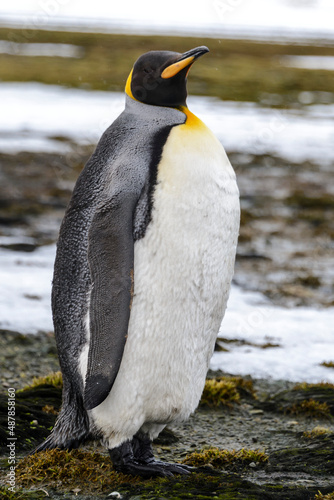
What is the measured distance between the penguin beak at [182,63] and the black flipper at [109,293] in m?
0.65

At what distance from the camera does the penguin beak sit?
360 centimetres

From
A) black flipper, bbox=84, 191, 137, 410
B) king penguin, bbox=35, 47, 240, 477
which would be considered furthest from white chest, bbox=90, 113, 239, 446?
black flipper, bbox=84, 191, 137, 410

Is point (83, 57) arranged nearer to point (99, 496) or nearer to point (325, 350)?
point (325, 350)

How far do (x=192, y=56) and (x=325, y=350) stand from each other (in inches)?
148

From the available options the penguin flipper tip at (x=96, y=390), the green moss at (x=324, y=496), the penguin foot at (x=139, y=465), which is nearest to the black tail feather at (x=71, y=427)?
the penguin foot at (x=139, y=465)

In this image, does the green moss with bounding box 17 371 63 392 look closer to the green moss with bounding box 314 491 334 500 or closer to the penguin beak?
the green moss with bounding box 314 491 334 500

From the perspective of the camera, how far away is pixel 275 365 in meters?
6.29

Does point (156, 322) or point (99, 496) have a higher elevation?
point (156, 322)

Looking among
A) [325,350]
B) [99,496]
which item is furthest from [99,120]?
[99,496]

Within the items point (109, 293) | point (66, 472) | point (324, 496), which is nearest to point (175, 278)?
point (109, 293)

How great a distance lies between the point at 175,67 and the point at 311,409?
2748 mm

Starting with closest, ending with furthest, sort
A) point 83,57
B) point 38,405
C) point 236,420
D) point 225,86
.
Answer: point 38,405 < point 236,420 < point 225,86 < point 83,57

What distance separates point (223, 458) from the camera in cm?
408

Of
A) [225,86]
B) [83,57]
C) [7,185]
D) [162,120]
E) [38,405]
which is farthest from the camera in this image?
[83,57]
